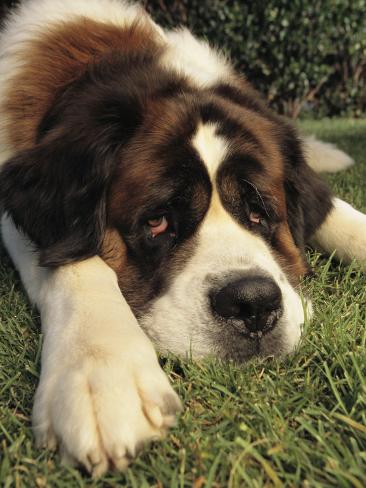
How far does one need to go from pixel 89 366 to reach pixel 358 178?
107 inches

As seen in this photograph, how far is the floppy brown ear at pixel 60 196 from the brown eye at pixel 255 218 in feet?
1.38

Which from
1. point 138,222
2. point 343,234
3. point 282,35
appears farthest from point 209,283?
point 282,35

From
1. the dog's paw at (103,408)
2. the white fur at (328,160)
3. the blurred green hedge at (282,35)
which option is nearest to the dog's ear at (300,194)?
the dog's paw at (103,408)

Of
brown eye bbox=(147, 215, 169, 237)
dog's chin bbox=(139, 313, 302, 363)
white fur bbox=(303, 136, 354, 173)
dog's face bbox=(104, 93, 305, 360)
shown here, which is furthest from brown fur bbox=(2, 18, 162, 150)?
white fur bbox=(303, 136, 354, 173)

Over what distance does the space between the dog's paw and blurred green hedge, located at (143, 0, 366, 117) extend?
6.01m

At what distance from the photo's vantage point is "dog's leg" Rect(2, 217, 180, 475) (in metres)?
1.01

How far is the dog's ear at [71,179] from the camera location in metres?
1.65

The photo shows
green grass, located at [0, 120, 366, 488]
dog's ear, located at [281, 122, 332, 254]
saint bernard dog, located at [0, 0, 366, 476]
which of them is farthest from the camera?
dog's ear, located at [281, 122, 332, 254]

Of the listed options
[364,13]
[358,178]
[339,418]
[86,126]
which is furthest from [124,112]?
[364,13]

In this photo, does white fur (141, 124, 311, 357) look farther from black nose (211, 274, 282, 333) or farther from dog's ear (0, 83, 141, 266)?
dog's ear (0, 83, 141, 266)

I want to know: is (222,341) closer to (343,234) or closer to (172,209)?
(172,209)

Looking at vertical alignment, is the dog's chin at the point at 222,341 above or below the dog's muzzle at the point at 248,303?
below

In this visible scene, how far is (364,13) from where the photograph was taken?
291 inches

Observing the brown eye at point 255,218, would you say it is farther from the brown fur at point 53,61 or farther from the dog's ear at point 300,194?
the brown fur at point 53,61
